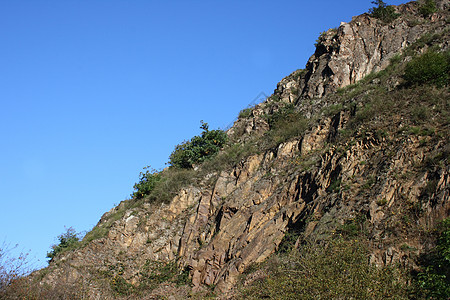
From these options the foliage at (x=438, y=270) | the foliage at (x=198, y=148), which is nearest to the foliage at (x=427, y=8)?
the foliage at (x=198, y=148)

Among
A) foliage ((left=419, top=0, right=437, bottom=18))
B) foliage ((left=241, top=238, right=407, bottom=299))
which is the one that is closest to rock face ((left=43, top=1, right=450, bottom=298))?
foliage ((left=419, top=0, right=437, bottom=18))

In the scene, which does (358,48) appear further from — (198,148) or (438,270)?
(438,270)

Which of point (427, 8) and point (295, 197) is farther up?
point (427, 8)

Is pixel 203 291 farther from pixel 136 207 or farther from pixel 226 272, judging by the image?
pixel 136 207

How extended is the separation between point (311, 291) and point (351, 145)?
8.59 m

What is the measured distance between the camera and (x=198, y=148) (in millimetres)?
31609

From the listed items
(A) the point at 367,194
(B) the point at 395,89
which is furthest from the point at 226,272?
(B) the point at 395,89

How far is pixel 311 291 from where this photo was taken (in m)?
14.1

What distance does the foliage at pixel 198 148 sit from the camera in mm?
31266

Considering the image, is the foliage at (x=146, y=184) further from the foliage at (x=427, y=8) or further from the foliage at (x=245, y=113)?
the foliage at (x=427, y=8)

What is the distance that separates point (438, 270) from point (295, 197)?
8.30 meters

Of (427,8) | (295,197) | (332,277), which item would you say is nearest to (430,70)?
(295,197)

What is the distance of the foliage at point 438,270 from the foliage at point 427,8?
71.7 feet

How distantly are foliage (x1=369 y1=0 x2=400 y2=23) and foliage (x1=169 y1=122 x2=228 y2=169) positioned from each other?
47.0ft
